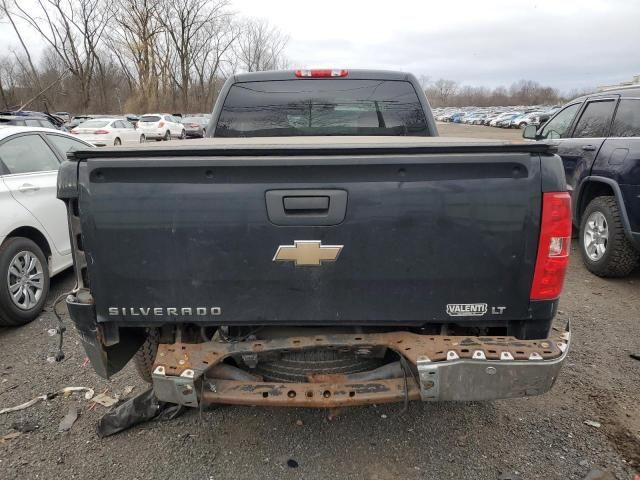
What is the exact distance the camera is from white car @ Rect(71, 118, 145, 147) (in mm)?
21328

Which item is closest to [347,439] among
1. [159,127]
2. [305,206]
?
[305,206]

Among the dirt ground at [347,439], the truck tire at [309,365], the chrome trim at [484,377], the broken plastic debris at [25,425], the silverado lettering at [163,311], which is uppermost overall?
the silverado lettering at [163,311]

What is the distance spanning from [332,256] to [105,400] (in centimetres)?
211

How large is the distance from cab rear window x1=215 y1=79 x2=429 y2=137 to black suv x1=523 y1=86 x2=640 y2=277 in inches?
73.9

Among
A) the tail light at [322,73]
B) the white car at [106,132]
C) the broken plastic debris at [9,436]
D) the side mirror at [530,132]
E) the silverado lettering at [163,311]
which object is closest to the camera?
the silverado lettering at [163,311]

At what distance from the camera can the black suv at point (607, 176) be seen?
484 cm

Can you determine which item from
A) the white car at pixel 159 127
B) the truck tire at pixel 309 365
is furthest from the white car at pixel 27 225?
the white car at pixel 159 127

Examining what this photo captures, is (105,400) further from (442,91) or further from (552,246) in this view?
(442,91)

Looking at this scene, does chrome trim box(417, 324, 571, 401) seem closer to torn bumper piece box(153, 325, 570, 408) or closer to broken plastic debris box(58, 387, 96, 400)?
torn bumper piece box(153, 325, 570, 408)

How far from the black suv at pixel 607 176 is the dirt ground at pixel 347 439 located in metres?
2.00

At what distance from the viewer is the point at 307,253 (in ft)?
7.00

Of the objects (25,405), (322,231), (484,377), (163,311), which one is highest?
(322,231)

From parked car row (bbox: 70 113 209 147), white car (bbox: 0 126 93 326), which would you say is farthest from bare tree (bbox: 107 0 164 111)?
white car (bbox: 0 126 93 326)

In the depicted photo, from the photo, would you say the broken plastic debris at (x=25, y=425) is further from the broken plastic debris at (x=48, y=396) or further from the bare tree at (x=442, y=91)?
the bare tree at (x=442, y=91)
